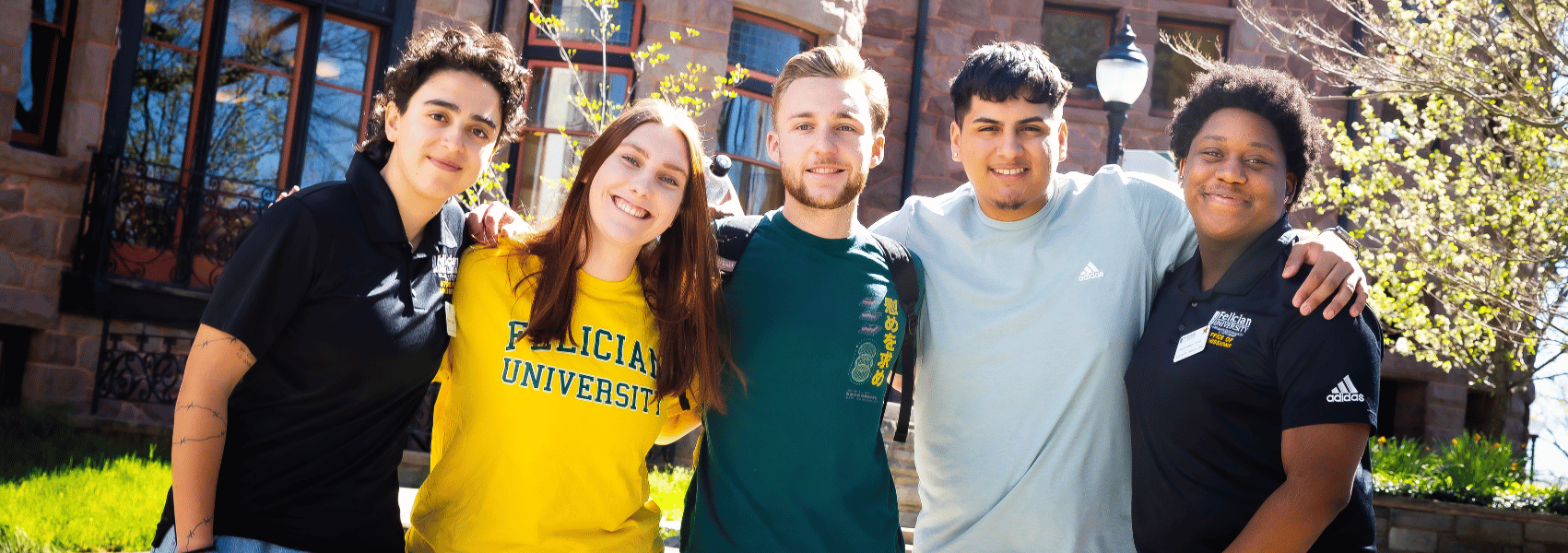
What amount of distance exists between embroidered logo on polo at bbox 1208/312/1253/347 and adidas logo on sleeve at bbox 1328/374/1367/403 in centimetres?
27

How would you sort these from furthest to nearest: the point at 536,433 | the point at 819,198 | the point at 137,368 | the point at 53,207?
the point at 137,368
the point at 53,207
the point at 819,198
the point at 536,433

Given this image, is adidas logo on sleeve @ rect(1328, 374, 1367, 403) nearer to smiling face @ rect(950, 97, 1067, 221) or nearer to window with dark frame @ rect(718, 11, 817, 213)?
smiling face @ rect(950, 97, 1067, 221)

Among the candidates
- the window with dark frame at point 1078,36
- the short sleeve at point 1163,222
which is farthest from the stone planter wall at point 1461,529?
the short sleeve at point 1163,222

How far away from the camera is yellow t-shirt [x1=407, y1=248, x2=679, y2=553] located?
8.17ft

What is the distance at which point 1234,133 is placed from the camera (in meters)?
2.88

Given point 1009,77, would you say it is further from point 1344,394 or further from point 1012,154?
point 1344,394

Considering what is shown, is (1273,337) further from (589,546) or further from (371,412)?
(371,412)

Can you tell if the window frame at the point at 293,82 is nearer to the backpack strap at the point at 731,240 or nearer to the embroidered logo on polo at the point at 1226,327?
the backpack strap at the point at 731,240

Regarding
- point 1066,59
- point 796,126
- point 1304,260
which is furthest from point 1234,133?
point 1066,59

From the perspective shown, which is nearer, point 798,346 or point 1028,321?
point 798,346

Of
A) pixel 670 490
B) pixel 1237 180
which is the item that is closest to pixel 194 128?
pixel 670 490

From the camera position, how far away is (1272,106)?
9.34ft

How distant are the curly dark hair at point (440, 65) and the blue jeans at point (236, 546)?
100 centimetres

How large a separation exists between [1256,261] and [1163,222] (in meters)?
0.54
